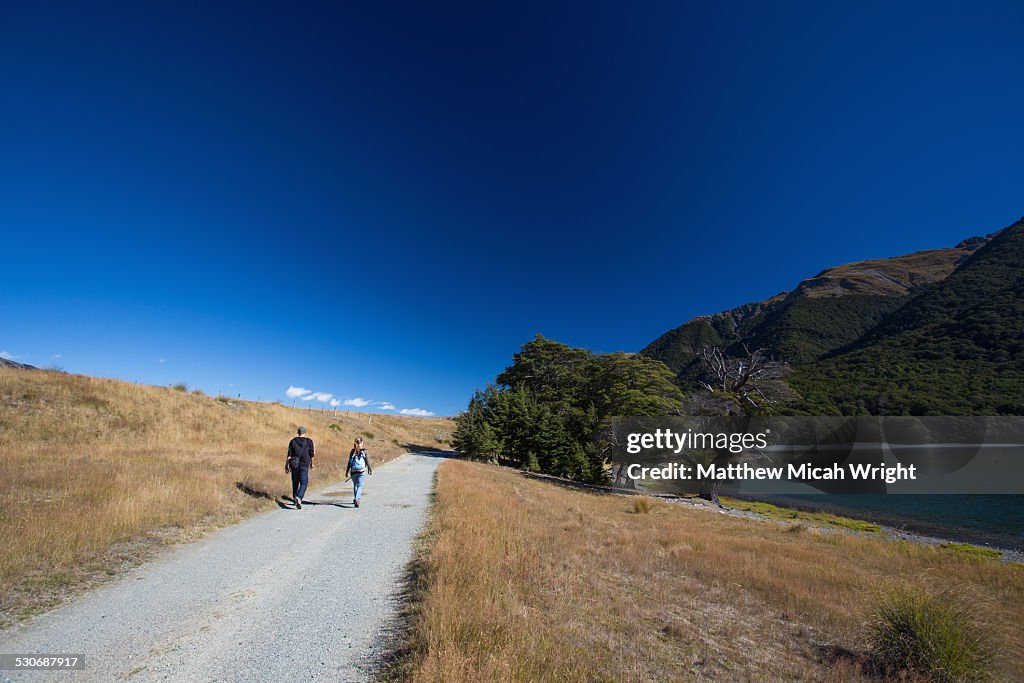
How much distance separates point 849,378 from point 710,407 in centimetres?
9983

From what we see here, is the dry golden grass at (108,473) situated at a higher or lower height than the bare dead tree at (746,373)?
lower

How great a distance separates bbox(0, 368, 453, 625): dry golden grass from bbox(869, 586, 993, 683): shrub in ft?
37.8

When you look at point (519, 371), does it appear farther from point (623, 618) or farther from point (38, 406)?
point (623, 618)

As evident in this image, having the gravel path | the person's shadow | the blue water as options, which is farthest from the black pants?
the blue water

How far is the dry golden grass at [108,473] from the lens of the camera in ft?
20.5

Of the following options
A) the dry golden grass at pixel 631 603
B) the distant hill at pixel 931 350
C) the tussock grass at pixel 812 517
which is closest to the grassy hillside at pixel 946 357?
the distant hill at pixel 931 350

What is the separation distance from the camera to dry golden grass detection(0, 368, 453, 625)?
624 cm

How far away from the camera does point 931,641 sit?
18.6 feet

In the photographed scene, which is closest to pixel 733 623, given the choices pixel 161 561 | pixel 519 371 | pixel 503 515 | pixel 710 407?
pixel 503 515

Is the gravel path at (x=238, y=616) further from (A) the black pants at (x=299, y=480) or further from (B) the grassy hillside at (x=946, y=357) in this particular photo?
(B) the grassy hillside at (x=946, y=357)

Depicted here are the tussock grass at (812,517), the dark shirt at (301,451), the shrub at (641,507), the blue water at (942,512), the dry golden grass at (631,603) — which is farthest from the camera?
the tussock grass at (812,517)

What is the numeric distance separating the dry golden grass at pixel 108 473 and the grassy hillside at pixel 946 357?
94.8m

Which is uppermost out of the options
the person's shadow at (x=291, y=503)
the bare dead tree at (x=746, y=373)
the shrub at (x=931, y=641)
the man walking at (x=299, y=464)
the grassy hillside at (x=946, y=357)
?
the grassy hillside at (x=946, y=357)

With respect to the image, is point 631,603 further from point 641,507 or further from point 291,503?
point 641,507
